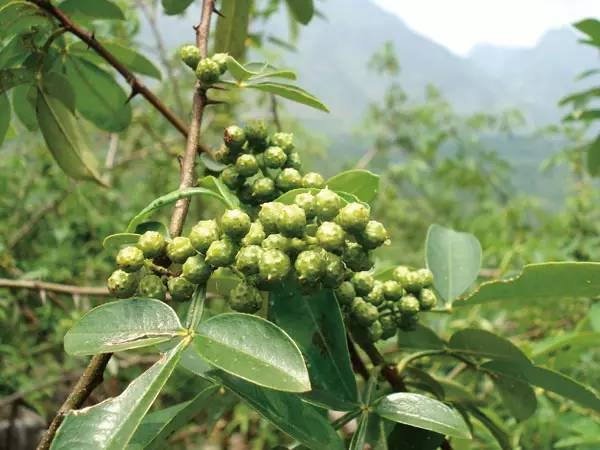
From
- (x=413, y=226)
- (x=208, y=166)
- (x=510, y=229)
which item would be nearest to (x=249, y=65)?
(x=208, y=166)

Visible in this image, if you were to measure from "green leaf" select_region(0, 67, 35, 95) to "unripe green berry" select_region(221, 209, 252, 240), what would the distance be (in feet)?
2.59

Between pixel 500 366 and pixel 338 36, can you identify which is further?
pixel 338 36

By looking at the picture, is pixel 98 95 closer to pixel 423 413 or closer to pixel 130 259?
pixel 130 259

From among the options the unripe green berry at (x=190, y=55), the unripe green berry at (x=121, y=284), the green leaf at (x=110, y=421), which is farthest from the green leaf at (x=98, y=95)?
the green leaf at (x=110, y=421)

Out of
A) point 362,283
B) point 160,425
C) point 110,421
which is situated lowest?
point 160,425

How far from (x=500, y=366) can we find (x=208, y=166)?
0.72 m

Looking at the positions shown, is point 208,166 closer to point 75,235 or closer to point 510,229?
point 75,235

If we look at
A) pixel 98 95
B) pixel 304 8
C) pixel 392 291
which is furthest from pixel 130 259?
pixel 304 8

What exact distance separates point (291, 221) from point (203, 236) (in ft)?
0.47

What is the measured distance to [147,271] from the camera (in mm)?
930

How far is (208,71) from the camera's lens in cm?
115

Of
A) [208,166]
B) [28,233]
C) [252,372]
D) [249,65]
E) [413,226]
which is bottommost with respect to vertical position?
[413,226]

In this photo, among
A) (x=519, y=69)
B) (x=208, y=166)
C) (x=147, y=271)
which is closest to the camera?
(x=147, y=271)

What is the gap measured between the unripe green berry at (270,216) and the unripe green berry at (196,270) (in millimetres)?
109
